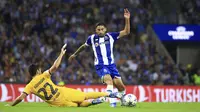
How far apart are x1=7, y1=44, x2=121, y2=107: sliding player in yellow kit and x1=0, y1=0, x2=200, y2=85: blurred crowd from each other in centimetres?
1015

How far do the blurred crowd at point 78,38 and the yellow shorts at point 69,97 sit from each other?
10.1 m

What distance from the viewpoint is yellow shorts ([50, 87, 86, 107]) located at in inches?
506

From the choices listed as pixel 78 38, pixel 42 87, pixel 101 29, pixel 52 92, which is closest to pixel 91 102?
pixel 52 92

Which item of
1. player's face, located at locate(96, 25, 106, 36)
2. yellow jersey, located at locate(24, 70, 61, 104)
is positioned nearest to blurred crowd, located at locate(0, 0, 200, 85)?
player's face, located at locate(96, 25, 106, 36)

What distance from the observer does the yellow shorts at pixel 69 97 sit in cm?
1286

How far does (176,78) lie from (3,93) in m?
8.84

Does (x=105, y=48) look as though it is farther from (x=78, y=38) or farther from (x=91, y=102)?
(x=78, y=38)

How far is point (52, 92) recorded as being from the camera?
12.7 meters

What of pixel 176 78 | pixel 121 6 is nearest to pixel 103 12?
pixel 121 6

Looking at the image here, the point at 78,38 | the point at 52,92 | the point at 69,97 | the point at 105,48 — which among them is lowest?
the point at 69,97

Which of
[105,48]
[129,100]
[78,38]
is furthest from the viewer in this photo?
[78,38]

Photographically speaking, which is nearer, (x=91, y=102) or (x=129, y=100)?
(x=91, y=102)

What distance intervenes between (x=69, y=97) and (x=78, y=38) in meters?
13.8

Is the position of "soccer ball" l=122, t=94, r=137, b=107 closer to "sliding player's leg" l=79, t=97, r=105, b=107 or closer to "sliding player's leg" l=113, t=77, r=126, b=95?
"sliding player's leg" l=113, t=77, r=126, b=95
